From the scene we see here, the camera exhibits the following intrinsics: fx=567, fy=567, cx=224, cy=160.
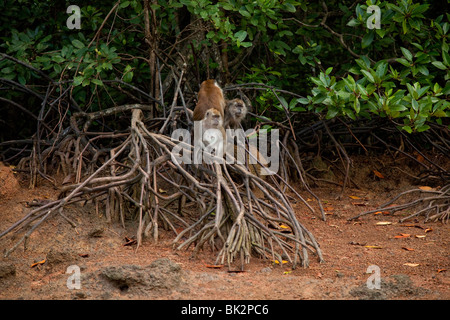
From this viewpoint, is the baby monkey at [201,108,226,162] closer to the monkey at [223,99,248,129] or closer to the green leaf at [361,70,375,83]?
the monkey at [223,99,248,129]

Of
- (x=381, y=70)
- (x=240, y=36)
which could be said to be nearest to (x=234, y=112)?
(x=240, y=36)

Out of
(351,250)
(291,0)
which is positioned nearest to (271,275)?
(351,250)

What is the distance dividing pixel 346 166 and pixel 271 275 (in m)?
3.41

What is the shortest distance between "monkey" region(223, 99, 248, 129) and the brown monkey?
18 cm

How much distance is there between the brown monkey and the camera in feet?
19.2

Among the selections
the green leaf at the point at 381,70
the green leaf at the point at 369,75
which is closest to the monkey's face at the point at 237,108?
the green leaf at the point at 369,75

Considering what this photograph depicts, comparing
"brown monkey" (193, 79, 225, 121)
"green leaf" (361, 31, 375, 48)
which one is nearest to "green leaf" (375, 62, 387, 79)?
"green leaf" (361, 31, 375, 48)

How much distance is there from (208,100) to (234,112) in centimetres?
52

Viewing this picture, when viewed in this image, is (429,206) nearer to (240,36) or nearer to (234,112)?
(234,112)

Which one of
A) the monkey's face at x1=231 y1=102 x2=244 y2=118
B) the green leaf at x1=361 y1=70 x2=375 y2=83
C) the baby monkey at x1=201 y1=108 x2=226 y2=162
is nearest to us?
the baby monkey at x1=201 y1=108 x2=226 y2=162

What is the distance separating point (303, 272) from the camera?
439 centimetres

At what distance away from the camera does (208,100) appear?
587 centimetres

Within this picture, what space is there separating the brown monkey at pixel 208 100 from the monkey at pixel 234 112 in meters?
0.18

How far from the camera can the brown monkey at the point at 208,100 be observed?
5.84 metres
